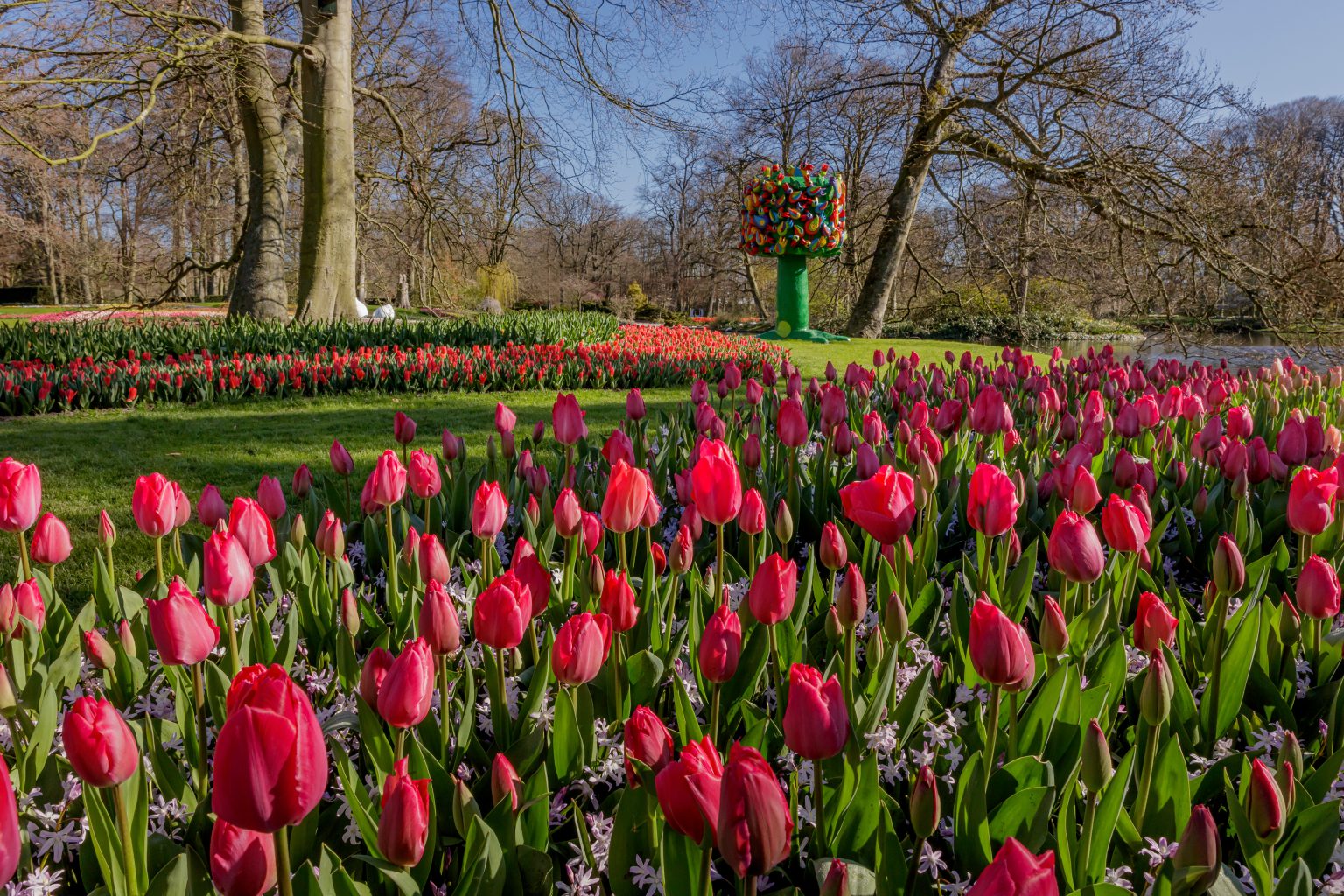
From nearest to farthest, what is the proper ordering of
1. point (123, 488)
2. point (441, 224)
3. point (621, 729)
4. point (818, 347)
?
point (621, 729) < point (123, 488) < point (441, 224) < point (818, 347)

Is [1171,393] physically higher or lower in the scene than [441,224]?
lower

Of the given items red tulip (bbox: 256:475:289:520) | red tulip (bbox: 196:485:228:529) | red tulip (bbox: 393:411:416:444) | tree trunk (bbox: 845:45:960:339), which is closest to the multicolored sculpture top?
tree trunk (bbox: 845:45:960:339)

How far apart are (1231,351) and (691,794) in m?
18.7

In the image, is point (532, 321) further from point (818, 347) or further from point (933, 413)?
point (933, 413)

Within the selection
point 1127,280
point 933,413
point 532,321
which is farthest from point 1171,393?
point 532,321

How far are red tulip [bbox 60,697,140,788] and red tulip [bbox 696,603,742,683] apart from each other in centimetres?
64

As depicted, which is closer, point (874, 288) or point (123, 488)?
point (123, 488)

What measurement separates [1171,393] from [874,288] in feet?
52.6

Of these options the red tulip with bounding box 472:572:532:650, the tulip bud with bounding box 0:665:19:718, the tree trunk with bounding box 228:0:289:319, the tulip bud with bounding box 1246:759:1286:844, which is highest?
the tree trunk with bounding box 228:0:289:319

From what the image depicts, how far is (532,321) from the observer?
12.9 metres

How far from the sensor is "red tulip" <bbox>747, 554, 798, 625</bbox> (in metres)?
1.26

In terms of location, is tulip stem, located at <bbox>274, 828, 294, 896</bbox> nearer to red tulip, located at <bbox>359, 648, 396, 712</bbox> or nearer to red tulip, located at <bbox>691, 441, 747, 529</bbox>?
red tulip, located at <bbox>359, 648, 396, 712</bbox>

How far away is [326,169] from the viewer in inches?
456

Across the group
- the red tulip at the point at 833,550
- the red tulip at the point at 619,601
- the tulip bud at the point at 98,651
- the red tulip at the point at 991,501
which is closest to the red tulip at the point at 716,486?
the red tulip at the point at 833,550
